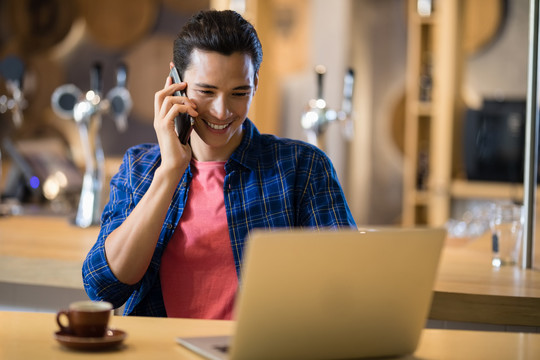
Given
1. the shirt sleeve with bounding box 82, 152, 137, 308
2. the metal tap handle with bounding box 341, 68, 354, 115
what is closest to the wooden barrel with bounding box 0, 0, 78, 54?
the metal tap handle with bounding box 341, 68, 354, 115

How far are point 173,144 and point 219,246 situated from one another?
26cm

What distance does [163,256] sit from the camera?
1.87 metres

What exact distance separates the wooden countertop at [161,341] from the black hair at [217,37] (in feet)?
2.22

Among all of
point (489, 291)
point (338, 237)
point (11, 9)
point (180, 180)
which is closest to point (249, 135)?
point (180, 180)

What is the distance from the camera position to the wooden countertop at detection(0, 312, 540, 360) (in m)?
1.19

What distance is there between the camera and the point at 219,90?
1.82 m

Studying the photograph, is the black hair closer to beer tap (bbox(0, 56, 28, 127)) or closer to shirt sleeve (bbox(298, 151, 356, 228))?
shirt sleeve (bbox(298, 151, 356, 228))

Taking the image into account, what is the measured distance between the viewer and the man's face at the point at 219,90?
1.81 meters

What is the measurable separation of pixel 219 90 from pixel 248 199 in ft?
0.87

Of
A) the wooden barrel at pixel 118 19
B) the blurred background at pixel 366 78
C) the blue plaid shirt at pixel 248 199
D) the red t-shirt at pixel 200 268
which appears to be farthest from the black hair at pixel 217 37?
the wooden barrel at pixel 118 19

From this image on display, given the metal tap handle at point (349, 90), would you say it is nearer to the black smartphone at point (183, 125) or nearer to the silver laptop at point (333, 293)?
the black smartphone at point (183, 125)

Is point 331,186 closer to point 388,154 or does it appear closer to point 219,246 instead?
point 219,246

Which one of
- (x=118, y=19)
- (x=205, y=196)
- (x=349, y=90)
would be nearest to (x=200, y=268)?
(x=205, y=196)

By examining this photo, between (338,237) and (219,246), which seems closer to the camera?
(338,237)
